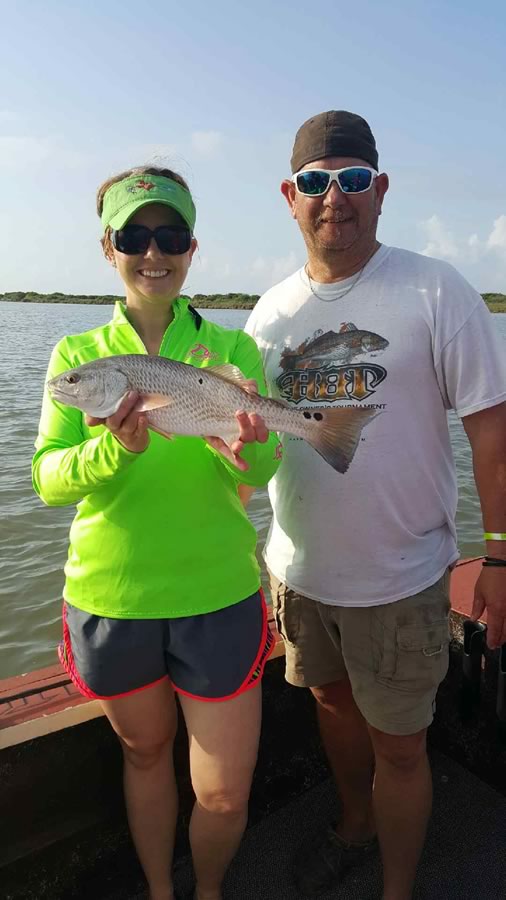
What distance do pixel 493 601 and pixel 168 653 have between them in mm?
1483

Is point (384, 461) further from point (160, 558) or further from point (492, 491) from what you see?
point (160, 558)

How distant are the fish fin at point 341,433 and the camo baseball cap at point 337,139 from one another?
128 centimetres

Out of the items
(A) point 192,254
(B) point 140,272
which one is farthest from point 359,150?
(B) point 140,272

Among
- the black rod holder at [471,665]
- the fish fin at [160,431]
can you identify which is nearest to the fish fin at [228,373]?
the fish fin at [160,431]

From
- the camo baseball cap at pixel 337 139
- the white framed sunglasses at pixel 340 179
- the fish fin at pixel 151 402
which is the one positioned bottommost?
the fish fin at pixel 151 402

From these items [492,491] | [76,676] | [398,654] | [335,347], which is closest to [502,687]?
[398,654]

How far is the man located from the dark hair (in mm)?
645

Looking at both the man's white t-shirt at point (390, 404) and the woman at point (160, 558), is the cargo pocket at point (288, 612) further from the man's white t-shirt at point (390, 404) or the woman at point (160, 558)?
the woman at point (160, 558)

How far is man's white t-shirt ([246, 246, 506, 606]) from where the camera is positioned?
292 cm

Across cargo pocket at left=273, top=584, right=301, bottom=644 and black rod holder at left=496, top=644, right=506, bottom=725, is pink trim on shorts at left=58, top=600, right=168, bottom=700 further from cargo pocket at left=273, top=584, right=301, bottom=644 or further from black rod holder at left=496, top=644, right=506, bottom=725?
black rod holder at left=496, top=644, right=506, bottom=725

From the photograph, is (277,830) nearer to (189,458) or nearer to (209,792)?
(209,792)

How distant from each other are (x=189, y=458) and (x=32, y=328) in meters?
47.2

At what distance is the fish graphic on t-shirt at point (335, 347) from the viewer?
3.04 meters

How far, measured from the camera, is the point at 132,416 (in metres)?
2.53
